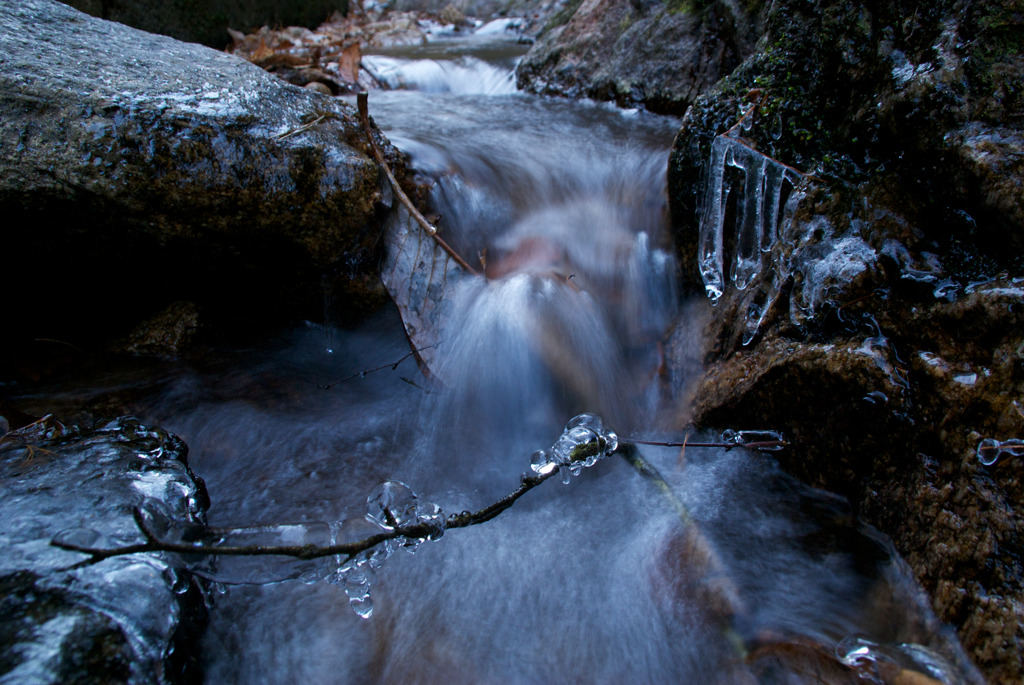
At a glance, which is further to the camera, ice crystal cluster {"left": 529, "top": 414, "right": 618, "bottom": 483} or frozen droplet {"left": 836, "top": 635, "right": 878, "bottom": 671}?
ice crystal cluster {"left": 529, "top": 414, "right": 618, "bottom": 483}

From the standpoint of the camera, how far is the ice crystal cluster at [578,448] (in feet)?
6.54

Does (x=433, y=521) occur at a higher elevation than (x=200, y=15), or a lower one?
lower

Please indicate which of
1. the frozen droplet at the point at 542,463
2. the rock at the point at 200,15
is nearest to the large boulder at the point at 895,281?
the frozen droplet at the point at 542,463

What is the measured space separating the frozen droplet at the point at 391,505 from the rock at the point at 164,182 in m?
1.14


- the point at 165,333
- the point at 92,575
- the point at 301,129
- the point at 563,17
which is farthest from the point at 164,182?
the point at 563,17

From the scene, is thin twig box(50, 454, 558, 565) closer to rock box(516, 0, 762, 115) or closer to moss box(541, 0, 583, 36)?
rock box(516, 0, 762, 115)

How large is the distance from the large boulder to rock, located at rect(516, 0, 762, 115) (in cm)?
175

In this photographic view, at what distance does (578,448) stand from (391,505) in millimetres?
727

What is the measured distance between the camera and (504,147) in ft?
12.6

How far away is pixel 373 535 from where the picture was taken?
1.41 metres

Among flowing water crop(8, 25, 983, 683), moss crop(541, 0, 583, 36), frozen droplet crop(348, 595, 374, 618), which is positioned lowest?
frozen droplet crop(348, 595, 374, 618)

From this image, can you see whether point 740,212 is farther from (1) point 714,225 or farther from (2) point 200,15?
(2) point 200,15

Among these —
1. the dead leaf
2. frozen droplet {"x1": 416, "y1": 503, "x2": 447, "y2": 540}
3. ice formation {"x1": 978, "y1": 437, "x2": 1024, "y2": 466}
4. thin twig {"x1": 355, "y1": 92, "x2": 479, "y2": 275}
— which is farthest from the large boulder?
the dead leaf

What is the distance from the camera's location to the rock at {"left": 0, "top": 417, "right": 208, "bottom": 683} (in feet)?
3.65
